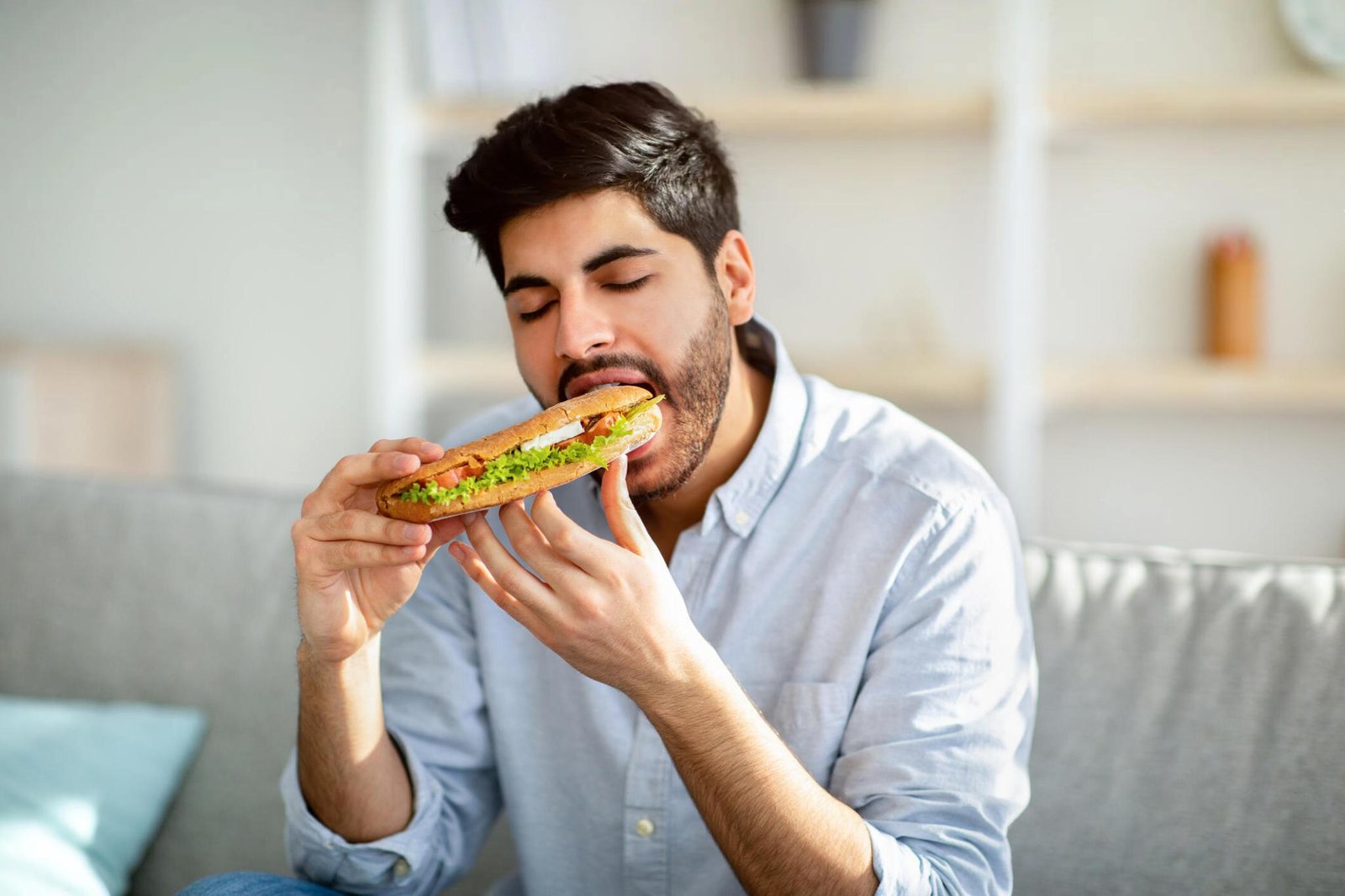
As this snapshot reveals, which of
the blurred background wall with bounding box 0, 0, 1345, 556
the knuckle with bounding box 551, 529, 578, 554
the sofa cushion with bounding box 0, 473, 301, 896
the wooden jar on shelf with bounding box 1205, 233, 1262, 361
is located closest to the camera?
the knuckle with bounding box 551, 529, 578, 554

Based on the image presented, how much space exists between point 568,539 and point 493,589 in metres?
0.13

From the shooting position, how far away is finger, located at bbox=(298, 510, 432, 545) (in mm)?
1246

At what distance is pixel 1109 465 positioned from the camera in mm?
3264

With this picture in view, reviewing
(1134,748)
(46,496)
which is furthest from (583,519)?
(46,496)

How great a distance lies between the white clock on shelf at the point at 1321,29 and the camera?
2.89 metres

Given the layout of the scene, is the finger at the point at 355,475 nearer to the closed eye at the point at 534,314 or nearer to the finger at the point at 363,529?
the finger at the point at 363,529

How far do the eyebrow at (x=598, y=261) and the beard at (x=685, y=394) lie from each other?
11cm

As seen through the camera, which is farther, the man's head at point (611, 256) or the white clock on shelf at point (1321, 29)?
the white clock on shelf at point (1321, 29)

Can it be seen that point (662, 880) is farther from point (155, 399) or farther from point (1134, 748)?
point (155, 399)

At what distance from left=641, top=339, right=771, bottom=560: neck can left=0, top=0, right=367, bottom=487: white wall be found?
2.31 m

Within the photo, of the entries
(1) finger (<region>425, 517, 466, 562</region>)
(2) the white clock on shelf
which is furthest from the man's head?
(2) the white clock on shelf

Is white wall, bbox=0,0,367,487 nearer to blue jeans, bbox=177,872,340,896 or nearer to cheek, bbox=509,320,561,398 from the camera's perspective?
cheek, bbox=509,320,561,398

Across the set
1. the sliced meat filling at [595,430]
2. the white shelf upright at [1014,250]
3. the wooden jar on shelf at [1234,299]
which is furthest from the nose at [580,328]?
the wooden jar on shelf at [1234,299]

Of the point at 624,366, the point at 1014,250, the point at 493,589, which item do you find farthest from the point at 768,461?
the point at 1014,250
